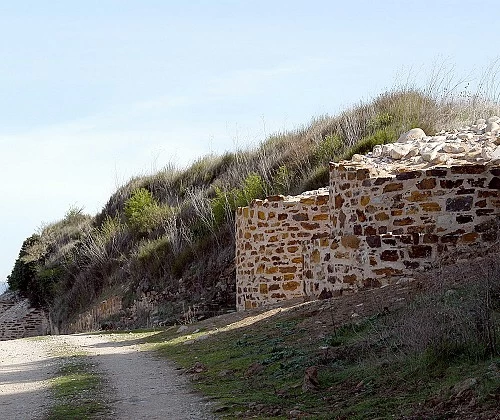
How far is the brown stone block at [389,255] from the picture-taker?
12359 millimetres

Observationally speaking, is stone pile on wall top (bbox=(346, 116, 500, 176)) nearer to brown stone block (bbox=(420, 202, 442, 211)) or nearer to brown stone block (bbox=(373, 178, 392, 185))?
brown stone block (bbox=(373, 178, 392, 185))

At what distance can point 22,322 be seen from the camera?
35625 millimetres

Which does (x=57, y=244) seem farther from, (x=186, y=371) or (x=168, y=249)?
(x=186, y=371)

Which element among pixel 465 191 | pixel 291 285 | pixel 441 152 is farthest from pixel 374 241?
pixel 291 285

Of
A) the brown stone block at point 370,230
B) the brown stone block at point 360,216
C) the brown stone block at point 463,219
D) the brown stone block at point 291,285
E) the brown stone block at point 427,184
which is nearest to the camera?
the brown stone block at point 463,219

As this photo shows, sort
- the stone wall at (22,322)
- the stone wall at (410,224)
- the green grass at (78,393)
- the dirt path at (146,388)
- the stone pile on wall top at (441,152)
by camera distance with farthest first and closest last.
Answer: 1. the stone wall at (22,322)
2. the stone pile on wall top at (441,152)
3. the stone wall at (410,224)
4. the green grass at (78,393)
5. the dirt path at (146,388)

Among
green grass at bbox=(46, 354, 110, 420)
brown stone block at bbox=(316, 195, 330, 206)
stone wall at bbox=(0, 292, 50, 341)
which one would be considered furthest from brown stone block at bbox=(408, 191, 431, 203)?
stone wall at bbox=(0, 292, 50, 341)

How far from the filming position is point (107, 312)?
28.1 m

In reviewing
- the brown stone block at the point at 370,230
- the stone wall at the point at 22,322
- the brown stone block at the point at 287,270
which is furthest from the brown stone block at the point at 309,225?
the stone wall at the point at 22,322

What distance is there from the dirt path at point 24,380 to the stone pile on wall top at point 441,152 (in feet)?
18.7

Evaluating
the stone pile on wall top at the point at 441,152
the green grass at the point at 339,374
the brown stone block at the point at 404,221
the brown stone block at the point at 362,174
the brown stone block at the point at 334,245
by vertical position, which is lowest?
the green grass at the point at 339,374

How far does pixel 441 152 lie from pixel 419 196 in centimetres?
138

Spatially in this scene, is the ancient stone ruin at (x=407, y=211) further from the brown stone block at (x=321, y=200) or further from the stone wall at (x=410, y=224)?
the brown stone block at (x=321, y=200)

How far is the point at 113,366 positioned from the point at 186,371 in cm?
171
